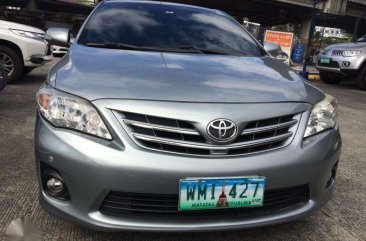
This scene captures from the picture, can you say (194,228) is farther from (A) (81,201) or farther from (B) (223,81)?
(B) (223,81)

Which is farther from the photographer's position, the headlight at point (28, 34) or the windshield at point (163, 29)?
the headlight at point (28, 34)

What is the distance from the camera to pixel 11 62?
6.91 metres

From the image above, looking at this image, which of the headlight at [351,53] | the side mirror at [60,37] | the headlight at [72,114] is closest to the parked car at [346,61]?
the headlight at [351,53]

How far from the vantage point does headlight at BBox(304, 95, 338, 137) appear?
221 centimetres

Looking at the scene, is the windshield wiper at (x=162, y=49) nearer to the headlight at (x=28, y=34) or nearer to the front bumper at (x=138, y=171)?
Result: the front bumper at (x=138, y=171)

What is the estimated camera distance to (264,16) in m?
35.5

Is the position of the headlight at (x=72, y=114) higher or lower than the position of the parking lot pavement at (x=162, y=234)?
higher

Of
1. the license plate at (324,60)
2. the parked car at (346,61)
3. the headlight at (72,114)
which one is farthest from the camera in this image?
the license plate at (324,60)

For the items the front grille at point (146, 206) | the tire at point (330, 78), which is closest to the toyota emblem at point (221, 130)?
the front grille at point (146, 206)

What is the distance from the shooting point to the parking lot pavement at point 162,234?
2.34m

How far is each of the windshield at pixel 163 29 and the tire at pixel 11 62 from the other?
3812mm

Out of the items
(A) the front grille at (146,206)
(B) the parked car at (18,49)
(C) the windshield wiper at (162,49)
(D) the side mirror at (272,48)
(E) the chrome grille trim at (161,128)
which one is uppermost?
(C) the windshield wiper at (162,49)

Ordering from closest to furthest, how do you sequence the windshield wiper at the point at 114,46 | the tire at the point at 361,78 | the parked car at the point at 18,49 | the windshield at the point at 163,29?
the windshield wiper at the point at 114,46 < the windshield at the point at 163,29 < the parked car at the point at 18,49 < the tire at the point at 361,78

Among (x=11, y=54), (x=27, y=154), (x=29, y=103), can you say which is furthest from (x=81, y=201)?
(x=11, y=54)
